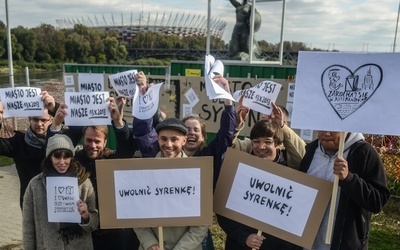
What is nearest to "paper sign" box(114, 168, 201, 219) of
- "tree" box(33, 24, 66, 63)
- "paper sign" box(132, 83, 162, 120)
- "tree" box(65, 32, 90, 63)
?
"paper sign" box(132, 83, 162, 120)

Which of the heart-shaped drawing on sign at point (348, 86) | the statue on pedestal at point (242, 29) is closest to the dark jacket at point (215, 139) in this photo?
the heart-shaped drawing on sign at point (348, 86)

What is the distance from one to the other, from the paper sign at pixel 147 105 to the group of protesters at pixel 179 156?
7 cm

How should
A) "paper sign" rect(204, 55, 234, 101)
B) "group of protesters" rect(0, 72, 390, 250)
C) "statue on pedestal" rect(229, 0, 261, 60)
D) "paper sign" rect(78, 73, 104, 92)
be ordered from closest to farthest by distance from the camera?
"group of protesters" rect(0, 72, 390, 250) < "paper sign" rect(204, 55, 234, 101) < "paper sign" rect(78, 73, 104, 92) < "statue on pedestal" rect(229, 0, 261, 60)

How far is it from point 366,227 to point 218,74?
61.2 inches

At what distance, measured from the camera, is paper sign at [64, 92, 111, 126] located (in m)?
3.28

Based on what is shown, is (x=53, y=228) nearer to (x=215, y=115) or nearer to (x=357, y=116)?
(x=357, y=116)

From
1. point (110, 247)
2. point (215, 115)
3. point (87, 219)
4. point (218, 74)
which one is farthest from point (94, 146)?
point (215, 115)

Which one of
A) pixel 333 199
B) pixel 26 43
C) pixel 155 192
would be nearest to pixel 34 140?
pixel 155 192

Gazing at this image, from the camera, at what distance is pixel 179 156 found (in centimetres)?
263

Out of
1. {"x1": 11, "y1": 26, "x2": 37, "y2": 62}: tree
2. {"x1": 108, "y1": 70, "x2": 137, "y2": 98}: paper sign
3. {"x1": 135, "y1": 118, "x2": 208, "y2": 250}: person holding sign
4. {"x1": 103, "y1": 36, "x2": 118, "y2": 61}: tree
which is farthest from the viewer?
{"x1": 103, "y1": 36, "x2": 118, "y2": 61}: tree

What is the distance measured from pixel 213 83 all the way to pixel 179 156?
2.12 ft

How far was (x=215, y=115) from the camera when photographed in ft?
25.0

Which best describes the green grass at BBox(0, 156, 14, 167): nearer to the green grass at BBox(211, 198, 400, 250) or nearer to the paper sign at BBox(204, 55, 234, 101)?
the green grass at BBox(211, 198, 400, 250)

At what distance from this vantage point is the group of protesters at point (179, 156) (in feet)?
7.77
